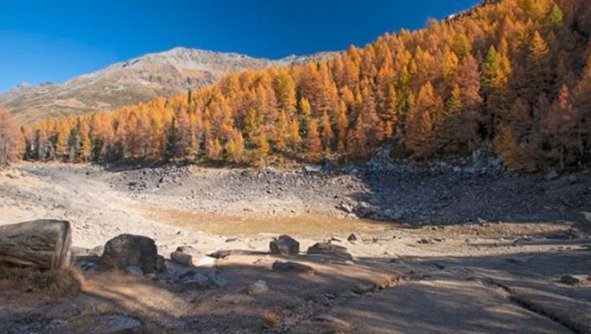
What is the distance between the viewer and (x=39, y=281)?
1206 centimetres

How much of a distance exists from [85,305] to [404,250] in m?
19.8

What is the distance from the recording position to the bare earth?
1087cm

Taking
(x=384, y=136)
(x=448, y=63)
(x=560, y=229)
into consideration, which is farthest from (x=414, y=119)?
(x=560, y=229)

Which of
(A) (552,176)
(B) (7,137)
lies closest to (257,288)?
(A) (552,176)

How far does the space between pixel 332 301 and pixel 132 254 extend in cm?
707

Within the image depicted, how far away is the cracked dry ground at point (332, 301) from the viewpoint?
10.5 m

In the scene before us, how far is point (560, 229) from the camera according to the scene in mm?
32000

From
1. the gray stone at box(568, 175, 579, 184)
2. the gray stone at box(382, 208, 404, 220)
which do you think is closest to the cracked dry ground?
the gray stone at box(568, 175, 579, 184)

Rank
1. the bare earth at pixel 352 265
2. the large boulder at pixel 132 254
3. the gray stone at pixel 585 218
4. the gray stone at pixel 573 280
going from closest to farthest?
1. the bare earth at pixel 352 265
2. the large boulder at pixel 132 254
3. the gray stone at pixel 573 280
4. the gray stone at pixel 585 218

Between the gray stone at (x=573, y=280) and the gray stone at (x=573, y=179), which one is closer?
the gray stone at (x=573, y=280)

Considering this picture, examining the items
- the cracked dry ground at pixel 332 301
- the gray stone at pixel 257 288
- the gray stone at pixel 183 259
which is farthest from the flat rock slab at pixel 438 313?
the gray stone at pixel 183 259

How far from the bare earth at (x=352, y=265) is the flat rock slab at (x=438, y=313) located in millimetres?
55

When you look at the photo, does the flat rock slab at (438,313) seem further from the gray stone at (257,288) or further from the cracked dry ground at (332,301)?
the gray stone at (257,288)

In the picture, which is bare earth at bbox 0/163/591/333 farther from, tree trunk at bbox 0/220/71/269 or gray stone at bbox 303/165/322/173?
gray stone at bbox 303/165/322/173
